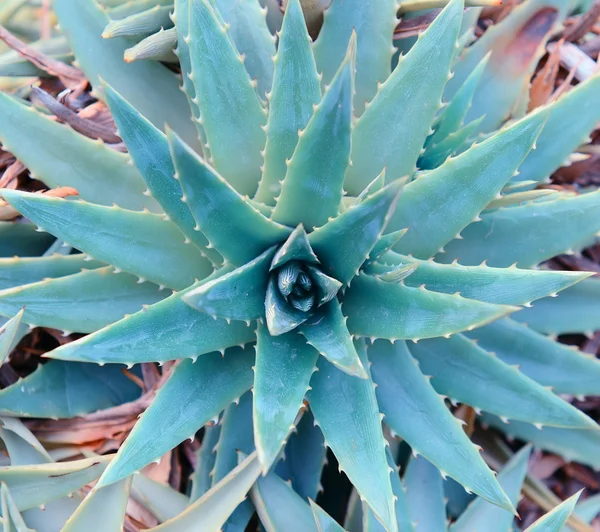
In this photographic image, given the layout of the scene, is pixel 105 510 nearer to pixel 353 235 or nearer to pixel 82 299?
pixel 82 299

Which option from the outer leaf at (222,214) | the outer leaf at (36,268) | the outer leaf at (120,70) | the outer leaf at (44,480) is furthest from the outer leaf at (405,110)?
the outer leaf at (44,480)

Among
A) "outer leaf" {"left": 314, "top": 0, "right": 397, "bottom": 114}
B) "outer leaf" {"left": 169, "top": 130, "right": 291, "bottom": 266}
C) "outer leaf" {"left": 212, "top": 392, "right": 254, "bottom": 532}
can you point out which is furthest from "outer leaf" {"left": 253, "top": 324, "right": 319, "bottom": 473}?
"outer leaf" {"left": 314, "top": 0, "right": 397, "bottom": 114}

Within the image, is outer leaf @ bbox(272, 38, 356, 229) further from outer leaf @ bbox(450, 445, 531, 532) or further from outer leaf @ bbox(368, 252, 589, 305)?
outer leaf @ bbox(450, 445, 531, 532)

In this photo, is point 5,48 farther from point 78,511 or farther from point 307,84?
Result: point 78,511

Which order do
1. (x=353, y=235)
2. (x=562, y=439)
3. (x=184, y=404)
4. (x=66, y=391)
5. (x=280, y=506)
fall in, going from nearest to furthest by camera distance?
(x=353, y=235), (x=184, y=404), (x=280, y=506), (x=66, y=391), (x=562, y=439)

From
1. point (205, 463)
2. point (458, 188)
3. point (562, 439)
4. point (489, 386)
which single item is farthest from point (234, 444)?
point (562, 439)

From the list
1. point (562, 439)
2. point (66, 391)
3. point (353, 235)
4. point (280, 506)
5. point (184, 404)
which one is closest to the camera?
point (353, 235)
